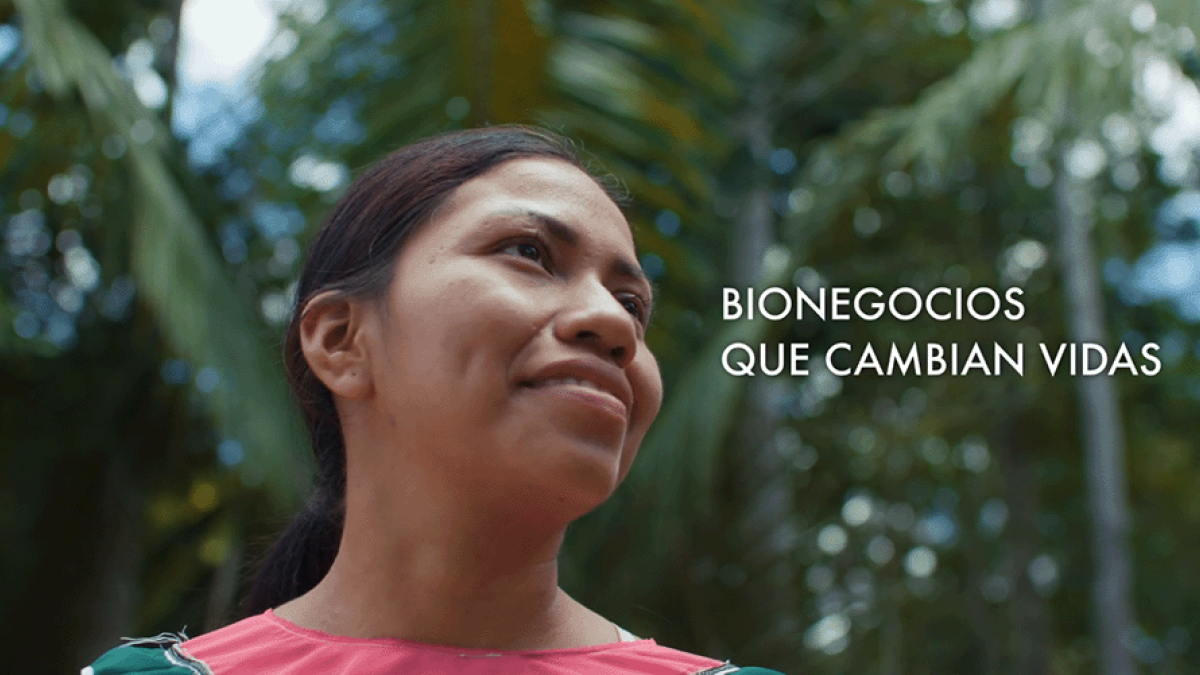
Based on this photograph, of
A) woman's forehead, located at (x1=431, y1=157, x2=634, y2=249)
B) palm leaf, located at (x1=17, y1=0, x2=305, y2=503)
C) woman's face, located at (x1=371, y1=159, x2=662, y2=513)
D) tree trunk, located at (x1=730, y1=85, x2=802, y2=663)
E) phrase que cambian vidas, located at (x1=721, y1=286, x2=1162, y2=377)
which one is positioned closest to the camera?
woman's face, located at (x1=371, y1=159, x2=662, y2=513)

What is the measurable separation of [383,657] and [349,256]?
434mm

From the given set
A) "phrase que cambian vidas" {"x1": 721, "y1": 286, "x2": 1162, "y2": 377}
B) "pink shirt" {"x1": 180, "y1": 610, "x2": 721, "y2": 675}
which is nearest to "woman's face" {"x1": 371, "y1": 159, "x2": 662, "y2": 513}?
"pink shirt" {"x1": 180, "y1": 610, "x2": 721, "y2": 675}

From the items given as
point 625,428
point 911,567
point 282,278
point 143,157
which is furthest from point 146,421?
point 625,428

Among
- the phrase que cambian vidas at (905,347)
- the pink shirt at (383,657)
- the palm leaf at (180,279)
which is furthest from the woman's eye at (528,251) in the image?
the phrase que cambian vidas at (905,347)

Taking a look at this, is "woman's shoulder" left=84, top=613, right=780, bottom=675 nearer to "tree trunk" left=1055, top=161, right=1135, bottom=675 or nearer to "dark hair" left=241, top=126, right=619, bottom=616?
"dark hair" left=241, top=126, right=619, bottom=616

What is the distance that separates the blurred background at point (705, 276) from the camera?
3592 millimetres

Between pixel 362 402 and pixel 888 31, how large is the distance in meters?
4.41

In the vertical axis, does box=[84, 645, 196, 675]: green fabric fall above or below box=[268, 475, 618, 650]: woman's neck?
below

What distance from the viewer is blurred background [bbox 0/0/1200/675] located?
3.59m

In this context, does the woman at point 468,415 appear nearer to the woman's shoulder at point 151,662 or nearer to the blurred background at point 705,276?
the woman's shoulder at point 151,662

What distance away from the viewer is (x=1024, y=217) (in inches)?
216

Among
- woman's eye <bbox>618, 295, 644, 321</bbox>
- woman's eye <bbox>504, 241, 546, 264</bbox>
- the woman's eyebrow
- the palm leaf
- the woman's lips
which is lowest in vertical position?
the woman's lips

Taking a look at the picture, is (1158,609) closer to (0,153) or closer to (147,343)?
(147,343)

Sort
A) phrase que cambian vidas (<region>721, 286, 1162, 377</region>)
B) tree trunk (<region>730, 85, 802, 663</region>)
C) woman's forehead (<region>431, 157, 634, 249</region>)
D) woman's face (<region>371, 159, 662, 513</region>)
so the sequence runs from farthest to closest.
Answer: phrase que cambian vidas (<region>721, 286, 1162, 377</region>) → tree trunk (<region>730, 85, 802, 663</region>) → woman's forehead (<region>431, 157, 634, 249</region>) → woman's face (<region>371, 159, 662, 513</region>)
